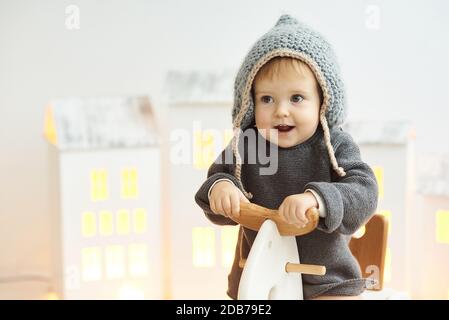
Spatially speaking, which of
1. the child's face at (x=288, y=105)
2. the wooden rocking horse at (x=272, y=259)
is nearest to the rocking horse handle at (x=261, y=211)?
the wooden rocking horse at (x=272, y=259)

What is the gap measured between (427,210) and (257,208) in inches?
34.7

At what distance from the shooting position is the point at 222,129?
4.99 ft

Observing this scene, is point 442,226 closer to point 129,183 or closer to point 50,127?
point 129,183

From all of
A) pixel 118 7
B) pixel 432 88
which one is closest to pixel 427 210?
pixel 432 88

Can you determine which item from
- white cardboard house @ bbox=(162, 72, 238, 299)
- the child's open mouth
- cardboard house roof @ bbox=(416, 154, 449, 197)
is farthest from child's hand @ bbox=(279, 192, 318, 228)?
cardboard house roof @ bbox=(416, 154, 449, 197)

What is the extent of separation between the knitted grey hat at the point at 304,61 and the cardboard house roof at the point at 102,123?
25.6 inches

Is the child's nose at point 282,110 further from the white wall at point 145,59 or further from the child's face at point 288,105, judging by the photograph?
the white wall at point 145,59

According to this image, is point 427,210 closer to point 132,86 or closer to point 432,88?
point 432,88

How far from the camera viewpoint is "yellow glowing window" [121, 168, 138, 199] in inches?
60.6

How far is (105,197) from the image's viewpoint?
1.54m

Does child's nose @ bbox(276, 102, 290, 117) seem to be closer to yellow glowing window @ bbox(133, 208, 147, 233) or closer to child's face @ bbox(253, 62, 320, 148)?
child's face @ bbox(253, 62, 320, 148)

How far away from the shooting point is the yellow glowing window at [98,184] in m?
1.52

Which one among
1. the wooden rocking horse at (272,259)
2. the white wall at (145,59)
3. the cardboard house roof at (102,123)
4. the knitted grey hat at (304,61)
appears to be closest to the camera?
the wooden rocking horse at (272,259)

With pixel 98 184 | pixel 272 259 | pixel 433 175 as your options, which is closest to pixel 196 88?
pixel 98 184
